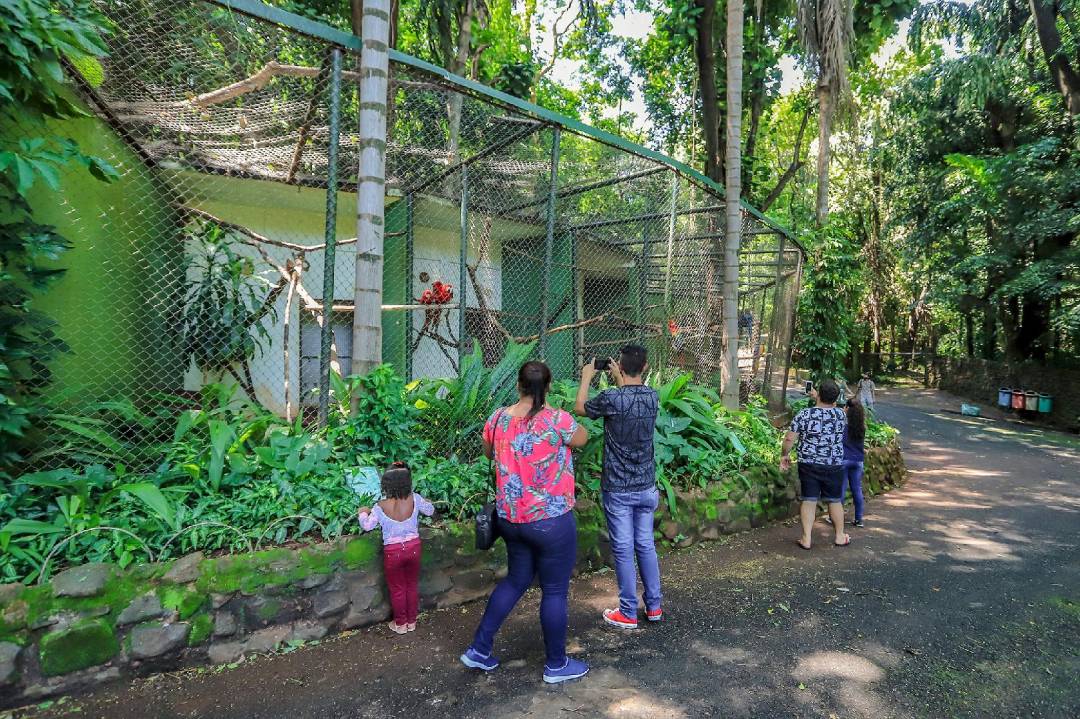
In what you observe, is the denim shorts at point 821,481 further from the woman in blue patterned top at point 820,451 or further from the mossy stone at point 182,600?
the mossy stone at point 182,600

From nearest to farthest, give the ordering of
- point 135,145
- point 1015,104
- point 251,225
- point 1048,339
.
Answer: point 135,145
point 251,225
point 1015,104
point 1048,339

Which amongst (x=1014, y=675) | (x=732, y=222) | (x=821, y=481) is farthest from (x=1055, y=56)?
(x=1014, y=675)

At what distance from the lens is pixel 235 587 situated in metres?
2.97

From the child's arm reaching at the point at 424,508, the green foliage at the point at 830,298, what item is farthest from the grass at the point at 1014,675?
the green foliage at the point at 830,298

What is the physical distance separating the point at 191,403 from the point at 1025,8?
801 inches

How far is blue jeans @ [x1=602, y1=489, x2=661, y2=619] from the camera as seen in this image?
10.8ft

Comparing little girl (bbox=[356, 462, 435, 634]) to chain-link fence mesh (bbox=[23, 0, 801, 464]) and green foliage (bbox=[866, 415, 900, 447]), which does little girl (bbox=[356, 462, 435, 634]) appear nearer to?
chain-link fence mesh (bbox=[23, 0, 801, 464])

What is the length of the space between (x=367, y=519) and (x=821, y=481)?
3.52m

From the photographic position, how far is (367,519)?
3.19m

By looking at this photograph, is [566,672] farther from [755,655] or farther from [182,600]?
[182,600]

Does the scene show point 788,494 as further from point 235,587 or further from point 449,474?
point 235,587

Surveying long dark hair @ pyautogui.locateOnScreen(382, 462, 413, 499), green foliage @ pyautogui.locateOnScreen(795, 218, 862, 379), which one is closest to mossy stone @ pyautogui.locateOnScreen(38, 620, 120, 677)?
long dark hair @ pyautogui.locateOnScreen(382, 462, 413, 499)

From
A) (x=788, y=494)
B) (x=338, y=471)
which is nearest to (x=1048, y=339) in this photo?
(x=788, y=494)

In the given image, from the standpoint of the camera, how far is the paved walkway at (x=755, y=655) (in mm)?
2611
